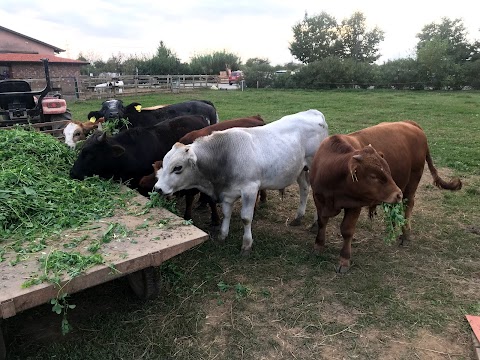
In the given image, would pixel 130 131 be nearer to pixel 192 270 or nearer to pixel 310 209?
pixel 192 270

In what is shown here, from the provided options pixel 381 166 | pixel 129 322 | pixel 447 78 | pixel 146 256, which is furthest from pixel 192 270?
pixel 447 78

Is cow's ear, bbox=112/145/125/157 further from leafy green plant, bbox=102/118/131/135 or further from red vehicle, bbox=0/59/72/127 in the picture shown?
red vehicle, bbox=0/59/72/127

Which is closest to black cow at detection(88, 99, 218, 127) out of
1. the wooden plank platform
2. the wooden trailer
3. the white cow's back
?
the white cow's back

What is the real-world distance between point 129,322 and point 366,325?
211 cm

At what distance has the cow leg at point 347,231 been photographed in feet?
13.6

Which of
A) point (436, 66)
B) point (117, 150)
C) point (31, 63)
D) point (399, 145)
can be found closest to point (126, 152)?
point (117, 150)

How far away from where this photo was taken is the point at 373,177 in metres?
3.71

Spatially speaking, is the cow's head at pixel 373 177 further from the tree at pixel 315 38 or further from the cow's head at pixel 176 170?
the tree at pixel 315 38

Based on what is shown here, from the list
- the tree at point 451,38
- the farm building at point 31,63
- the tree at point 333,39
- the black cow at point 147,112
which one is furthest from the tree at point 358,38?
the black cow at point 147,112

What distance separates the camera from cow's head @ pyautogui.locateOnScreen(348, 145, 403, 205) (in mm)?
3662

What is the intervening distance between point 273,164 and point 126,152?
1.89 metres

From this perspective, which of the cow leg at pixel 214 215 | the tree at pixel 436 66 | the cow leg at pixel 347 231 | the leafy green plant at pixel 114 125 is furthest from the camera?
the tree at pixel 436 66

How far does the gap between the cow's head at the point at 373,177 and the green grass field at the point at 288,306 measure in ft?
3.29

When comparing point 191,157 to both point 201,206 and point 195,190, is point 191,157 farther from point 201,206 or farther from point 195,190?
point 201,206
